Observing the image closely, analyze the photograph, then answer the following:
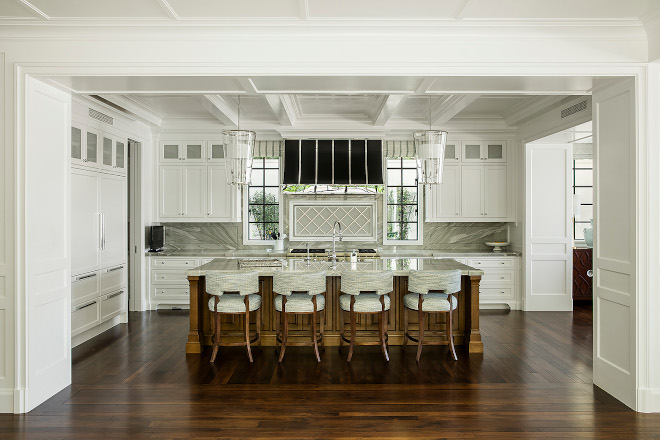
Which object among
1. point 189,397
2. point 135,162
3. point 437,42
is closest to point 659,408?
point 437,42

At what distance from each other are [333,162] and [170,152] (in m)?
2.66

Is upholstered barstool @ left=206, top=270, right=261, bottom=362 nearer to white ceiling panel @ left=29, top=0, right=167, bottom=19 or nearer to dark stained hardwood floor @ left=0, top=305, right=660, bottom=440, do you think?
dark stained hardwood floor @ left=0, top=305, right=660, bottom=440

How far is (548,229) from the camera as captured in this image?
7.24 metres

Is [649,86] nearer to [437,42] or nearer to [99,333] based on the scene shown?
[437,42]

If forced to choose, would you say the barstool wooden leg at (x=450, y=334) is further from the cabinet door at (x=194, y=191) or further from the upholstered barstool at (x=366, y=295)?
the cabinet door at (x=194, y=191)

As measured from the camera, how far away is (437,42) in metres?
3.65

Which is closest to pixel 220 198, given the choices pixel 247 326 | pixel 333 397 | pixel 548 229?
pixel 247 326

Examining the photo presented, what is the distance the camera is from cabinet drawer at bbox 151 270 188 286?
7.34m

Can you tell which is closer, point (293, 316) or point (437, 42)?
point (437, 42)

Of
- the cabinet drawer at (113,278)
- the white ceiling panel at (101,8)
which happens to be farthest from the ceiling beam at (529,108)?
the cabinet drawer at (113,278)

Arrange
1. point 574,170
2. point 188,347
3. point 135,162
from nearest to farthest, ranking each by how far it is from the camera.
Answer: point 188,347 → point 135,162 → point 574,170

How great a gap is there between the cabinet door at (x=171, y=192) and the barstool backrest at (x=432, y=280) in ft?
14.6

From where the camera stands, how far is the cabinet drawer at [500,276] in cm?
736

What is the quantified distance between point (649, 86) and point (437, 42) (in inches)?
65.6
